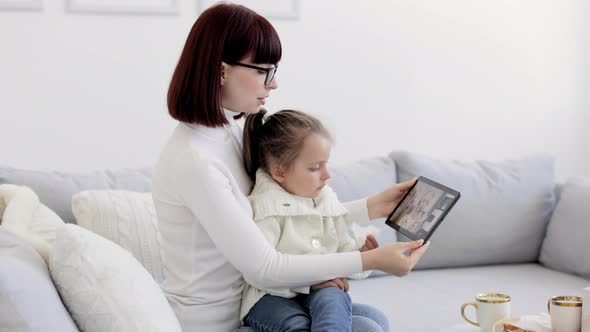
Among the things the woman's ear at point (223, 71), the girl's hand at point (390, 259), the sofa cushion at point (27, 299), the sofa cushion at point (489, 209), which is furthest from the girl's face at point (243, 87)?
the sofa cushion at point (489, 209)

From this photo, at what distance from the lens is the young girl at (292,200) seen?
5.57ft

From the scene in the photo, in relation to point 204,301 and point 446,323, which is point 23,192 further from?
point 446,323

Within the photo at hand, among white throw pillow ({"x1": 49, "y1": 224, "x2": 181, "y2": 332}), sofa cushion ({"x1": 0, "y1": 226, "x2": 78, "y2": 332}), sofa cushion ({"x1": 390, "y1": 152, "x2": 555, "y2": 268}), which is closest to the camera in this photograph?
sofa cushion ({"x1": 0, "y1": 226, "x2": 78, "y2": 332})

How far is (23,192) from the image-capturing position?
2.07m

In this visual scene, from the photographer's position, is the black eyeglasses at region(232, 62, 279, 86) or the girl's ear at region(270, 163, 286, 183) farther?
the girl's ear at region(270, 163, 286, 183)

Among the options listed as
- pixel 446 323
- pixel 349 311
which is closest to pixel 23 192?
pixel 349 311

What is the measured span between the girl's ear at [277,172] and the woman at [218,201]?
0.13m

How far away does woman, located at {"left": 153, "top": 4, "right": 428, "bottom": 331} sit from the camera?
1.58m

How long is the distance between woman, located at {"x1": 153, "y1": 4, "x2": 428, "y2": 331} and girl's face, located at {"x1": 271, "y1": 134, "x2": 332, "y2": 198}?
149 millimetres

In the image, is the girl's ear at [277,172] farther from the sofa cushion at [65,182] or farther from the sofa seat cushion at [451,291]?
the sofa cushion at [65,182]

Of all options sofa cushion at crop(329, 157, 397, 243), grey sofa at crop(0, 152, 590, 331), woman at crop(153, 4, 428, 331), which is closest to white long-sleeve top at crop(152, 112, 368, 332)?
woman at crop(153, 4, 428, 331)

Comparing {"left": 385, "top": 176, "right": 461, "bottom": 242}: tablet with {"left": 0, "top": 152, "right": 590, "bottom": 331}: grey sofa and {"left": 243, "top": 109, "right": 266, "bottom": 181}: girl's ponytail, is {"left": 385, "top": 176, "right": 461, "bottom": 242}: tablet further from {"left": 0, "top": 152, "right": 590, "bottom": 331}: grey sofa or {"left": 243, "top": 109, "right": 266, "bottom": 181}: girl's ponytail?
{"left": 0, "top": 152, "right": 590, "bottom": 331}: grey sofa

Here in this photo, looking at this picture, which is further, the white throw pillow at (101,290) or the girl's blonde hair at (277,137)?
the girl's blonde hair at (277,137)

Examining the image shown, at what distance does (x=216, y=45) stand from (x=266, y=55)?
11 cm
